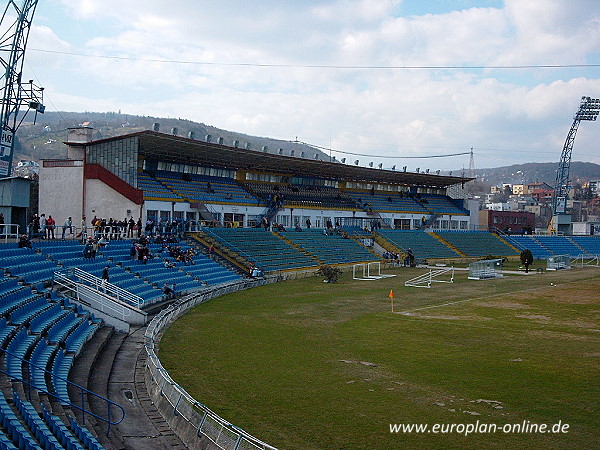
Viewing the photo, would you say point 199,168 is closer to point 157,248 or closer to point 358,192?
point 157,248

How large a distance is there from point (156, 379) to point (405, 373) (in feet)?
23.8

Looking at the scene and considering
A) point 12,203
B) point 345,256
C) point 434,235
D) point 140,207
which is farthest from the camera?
point 434,235

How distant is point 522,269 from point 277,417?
48161 mm

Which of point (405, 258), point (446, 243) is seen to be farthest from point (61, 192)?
point (446, 243)

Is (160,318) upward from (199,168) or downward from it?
downward

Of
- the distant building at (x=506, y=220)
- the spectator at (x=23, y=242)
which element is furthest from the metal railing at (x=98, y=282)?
the distant building at (x=506, y=220)

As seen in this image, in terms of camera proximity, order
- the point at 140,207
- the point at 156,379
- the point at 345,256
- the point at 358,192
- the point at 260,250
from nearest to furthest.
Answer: the point at 156,379, the point at 140,207, the point at 260,250, the point at 345,256, the point at 358,192

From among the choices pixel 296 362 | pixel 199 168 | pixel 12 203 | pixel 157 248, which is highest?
pixel 199 168

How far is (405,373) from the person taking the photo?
16734 mm

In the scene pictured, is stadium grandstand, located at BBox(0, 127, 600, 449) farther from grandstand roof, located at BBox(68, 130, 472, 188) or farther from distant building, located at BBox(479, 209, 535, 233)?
distant building, located at BBox(479, 209, 535, 233)

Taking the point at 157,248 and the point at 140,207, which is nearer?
the point at 157,248

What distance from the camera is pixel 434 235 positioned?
233 feet

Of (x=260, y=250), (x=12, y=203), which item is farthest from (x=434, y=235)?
(x=12, y=203)

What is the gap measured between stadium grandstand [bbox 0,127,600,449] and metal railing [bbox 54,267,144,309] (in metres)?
0.10
